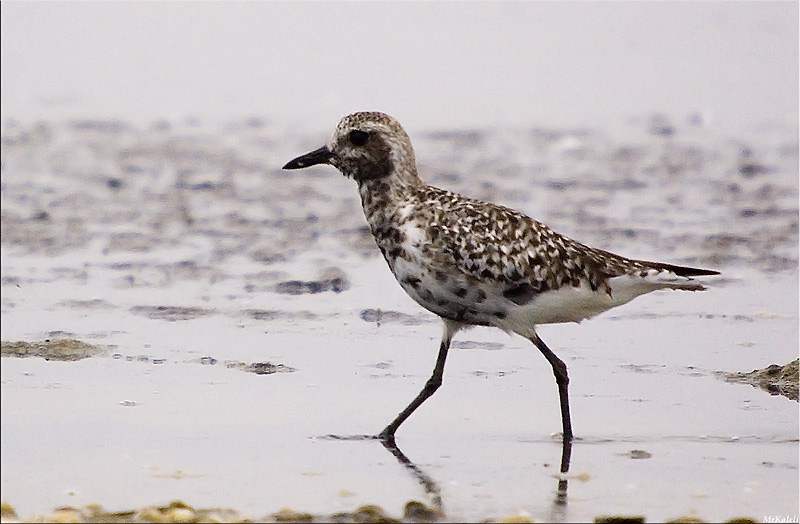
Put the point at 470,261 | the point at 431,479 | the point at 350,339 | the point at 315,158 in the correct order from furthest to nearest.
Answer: the point at 350,339 < the point at 315,158 < the point at 470,261 < the point at 431,479

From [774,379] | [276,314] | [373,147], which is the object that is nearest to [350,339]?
[276,314]

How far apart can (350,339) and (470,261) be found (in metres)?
1.90

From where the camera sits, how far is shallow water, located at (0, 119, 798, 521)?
562 centimetres

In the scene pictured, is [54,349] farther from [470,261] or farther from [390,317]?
[470,261]

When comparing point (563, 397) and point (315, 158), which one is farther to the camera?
point (315, 158)

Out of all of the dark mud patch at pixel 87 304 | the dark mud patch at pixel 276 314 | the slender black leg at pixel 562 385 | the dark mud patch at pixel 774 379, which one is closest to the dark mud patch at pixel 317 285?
the dark mud patch at pixel 276 314

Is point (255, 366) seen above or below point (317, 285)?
below

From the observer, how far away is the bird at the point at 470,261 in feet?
21.1

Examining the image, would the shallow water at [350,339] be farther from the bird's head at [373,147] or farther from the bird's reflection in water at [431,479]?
the bird's head at [373,147]

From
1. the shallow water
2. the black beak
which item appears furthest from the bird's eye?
the shallow water

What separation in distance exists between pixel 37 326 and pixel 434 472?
134 inches

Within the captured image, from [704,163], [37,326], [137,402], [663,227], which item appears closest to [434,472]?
[137,402]

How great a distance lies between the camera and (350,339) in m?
8.14

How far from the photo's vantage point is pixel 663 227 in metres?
11.1
